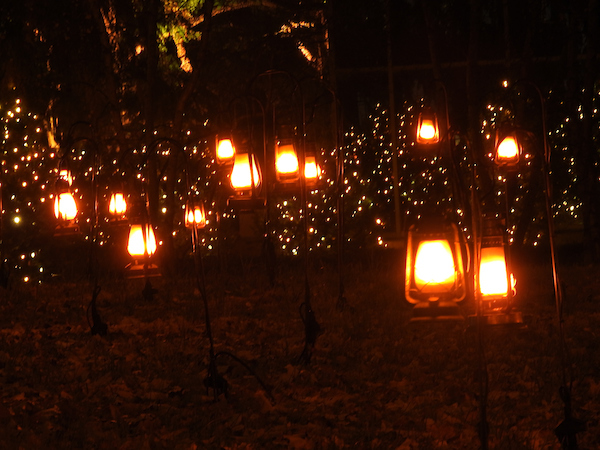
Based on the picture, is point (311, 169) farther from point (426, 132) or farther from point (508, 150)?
point (508, 150)

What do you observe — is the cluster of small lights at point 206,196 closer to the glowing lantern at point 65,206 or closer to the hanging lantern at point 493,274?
the glowing lantern at point 65,206

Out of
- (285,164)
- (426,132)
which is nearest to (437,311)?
(285,164)

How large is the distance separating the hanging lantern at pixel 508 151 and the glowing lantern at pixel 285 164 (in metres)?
1.79

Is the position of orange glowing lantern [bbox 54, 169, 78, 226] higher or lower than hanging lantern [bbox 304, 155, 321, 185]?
lower

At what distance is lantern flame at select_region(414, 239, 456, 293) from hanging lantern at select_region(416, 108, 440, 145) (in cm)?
522

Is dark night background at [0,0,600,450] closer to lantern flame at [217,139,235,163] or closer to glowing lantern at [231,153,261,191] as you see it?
lantern flame at [217,139,235,163]

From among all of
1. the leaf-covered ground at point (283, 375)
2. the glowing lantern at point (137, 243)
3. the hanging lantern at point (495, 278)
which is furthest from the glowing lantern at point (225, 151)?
the hanging lantern at point (495, 278)

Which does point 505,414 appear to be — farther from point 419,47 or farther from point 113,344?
point 419,47

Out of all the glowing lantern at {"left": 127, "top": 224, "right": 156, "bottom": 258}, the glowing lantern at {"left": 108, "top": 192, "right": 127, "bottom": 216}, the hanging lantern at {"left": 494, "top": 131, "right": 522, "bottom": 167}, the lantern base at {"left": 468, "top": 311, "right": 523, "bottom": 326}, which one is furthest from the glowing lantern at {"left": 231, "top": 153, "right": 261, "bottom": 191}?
the glowing lantern at {"left": 108, "top": 192, "right": 127, "bottom": 216}

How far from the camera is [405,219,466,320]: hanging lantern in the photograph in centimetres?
404

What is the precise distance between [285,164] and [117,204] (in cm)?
404

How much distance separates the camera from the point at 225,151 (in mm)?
7211

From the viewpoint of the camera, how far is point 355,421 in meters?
6.65

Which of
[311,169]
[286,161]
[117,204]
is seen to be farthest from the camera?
[117,204]
